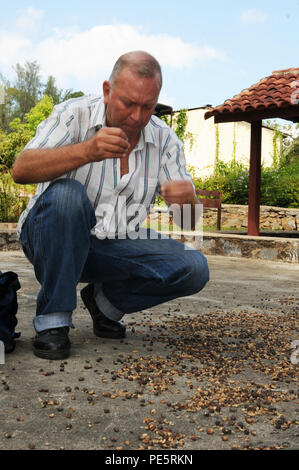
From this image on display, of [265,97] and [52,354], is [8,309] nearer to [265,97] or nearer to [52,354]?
[52,354]

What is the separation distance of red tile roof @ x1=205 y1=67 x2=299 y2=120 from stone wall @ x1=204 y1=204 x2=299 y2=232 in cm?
374

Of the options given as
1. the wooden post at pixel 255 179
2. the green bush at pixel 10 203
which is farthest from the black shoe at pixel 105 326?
the wooden post at pixel 255 179

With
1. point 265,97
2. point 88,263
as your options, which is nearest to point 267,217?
point 265,97

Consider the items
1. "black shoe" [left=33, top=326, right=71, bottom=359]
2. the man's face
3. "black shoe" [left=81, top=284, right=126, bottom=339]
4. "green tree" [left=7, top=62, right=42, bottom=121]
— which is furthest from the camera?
"green tree" [left=7, top=62, right=42, bottom=121]

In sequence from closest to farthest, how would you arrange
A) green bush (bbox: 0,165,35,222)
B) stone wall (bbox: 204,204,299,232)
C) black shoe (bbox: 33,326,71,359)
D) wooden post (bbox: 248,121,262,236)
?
black shoe (bbox: 33,326,71,359), green bush (bbox: 0,165,35,222), wooden post (bbox: 248,121,262,236), stone wall (bbox: 204,204,299,232)

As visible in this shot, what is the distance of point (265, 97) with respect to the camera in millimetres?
9766

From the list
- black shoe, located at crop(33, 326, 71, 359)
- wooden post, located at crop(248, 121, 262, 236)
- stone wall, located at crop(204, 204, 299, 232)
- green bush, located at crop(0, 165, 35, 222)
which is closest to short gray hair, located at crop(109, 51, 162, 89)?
black shoe, located at crop(33, 326, 71, 359)

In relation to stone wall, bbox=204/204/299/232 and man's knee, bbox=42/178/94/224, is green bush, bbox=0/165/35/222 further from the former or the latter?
man's knee, bbox=42/178/94/224

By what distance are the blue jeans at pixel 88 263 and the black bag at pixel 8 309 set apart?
5.3 inches

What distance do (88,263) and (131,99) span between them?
0.93 meters

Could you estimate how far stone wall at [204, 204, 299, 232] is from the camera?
43.4 ft

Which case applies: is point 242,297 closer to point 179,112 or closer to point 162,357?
point 162,357

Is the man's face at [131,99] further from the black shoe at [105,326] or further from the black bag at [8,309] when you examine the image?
the black shoe at [105,326]
